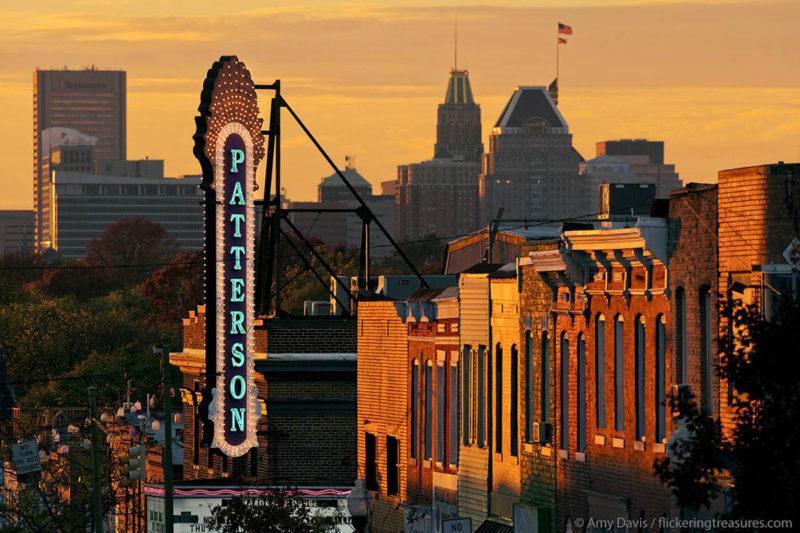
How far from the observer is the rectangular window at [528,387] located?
46.6 m

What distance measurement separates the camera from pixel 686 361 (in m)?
37.9

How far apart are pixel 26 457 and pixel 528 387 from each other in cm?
2800

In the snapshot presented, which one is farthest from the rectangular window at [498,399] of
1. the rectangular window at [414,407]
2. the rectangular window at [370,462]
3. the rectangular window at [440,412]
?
the rectangular window at [370,462]

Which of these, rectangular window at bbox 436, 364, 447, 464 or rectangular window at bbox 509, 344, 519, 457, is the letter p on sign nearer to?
rectangular window at bbox 436, 364, 447, 464

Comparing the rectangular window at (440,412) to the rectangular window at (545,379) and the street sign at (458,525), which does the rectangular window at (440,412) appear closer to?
the street sign at (458,525)

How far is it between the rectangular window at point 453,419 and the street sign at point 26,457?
69.3 feet

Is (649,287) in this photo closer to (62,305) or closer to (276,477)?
(276,477)

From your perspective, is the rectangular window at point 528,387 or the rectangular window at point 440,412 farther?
the rectangular window at point 440,412

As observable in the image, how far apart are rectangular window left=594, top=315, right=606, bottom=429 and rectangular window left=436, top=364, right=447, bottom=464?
11.5 metres

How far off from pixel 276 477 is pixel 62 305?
108851 mm

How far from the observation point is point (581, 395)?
43.6 m

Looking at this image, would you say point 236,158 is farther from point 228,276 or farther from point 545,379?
point 545,379

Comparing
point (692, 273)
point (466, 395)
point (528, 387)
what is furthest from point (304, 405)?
point (692, 273)

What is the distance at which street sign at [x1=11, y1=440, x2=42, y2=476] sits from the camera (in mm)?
70188
